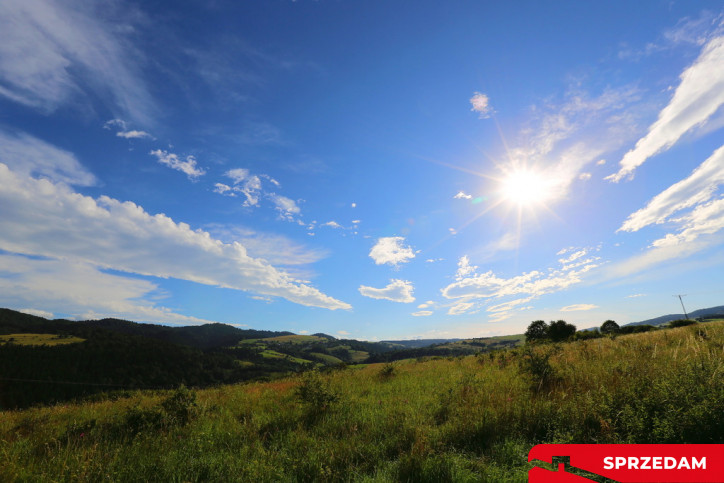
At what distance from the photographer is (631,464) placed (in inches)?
154

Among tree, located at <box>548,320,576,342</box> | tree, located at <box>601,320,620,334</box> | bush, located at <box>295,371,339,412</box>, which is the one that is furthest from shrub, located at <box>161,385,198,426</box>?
tree, located at <box>548,320,576,342</box>

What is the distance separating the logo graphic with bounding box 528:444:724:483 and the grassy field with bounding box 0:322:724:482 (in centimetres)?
20

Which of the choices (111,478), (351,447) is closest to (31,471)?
(111,478)

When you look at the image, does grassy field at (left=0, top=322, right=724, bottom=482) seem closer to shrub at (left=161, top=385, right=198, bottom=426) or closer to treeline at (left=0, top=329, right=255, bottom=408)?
shrub at (left=161, top=385, right=198, bottom=426)

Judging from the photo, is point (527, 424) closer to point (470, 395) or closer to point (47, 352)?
point (470, 395)

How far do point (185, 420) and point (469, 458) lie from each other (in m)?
7.53

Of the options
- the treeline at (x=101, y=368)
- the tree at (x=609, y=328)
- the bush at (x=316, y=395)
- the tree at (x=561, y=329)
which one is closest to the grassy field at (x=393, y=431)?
the bush at (x=316, y=395)

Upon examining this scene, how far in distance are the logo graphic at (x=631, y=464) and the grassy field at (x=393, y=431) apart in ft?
0.66

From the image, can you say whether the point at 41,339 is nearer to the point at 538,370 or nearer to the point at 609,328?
the point at 538,370

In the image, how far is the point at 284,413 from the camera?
25.7ft

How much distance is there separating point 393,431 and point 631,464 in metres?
3.78

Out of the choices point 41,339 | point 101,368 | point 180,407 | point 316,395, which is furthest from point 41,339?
point 316,395

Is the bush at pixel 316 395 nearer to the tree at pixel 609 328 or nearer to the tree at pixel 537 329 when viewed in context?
the tree at pixel 609 328

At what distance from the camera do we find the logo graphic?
353 centimetres
